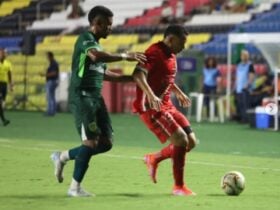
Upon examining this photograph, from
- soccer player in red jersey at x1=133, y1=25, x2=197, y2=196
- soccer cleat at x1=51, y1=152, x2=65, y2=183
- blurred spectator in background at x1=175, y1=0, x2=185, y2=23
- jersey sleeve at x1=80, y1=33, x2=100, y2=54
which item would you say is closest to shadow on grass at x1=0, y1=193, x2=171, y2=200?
soccer player in red jersey at x1=133, y1=25, x2=197, y2=196

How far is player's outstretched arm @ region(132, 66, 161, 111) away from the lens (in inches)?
436

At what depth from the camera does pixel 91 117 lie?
1102 cm

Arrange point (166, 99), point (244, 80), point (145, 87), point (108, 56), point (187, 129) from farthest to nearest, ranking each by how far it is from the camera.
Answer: point (244, 80), point (166, 99), point (187, 129), point (145, 87), point (108, 56)

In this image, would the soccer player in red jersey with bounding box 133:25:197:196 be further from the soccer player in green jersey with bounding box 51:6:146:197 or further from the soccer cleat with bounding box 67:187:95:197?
the soccer cleat with bounding box 67:187:95:197

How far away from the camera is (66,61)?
125 ft

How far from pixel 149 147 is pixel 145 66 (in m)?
8.26

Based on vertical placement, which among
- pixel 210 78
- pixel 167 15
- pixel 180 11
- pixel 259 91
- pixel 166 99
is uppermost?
pixel 180 11

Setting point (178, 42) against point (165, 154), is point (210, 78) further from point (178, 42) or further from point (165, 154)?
point (178, 42)

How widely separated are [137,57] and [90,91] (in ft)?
2.46

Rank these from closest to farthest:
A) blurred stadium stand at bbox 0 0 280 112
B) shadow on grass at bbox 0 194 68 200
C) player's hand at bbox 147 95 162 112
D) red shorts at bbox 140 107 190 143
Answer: shadow on grass at bbox 0 194 68 200 < player's hand at bbox 147 95 162 112 < red shorts at bbox 140 107 190 143 < blurred stadium stand at bbox 0 0 280 112

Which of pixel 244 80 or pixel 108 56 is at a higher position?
pixel 108 56

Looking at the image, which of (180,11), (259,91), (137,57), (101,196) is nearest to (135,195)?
(101,196)

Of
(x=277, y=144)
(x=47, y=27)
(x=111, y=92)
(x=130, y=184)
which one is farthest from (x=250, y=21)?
(x=130, y=184)

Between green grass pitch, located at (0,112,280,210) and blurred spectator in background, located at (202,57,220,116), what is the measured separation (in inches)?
166
